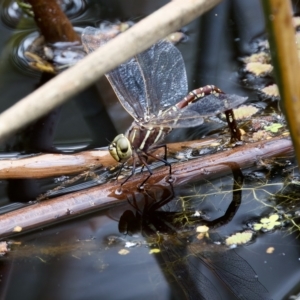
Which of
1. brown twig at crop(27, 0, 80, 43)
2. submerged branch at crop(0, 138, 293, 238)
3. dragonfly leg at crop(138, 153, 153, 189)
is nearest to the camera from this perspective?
submerged branch at crop(0, 138, 293, 238)

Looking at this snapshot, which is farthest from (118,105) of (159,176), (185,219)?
(185,219)

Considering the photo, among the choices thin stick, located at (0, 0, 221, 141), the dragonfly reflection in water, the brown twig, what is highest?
thin stick, located at (0, 0, 221, 141)

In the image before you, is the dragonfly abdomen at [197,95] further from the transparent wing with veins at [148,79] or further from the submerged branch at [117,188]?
the submerged branch at [117,188]

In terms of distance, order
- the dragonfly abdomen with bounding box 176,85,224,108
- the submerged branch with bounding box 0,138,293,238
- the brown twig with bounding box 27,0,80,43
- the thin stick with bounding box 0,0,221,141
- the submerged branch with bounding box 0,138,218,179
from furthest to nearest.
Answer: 1. the brown twig with bounding box 27,0,80,43
2. the dragonfly abdomen with bounding box 176,85,224,108
3. the submerged branch with bounding box 0,138,218,179
4. the submerged branch with bounding box 0,138,293,238
5. the thin stick with bounding box 0,0,221,141

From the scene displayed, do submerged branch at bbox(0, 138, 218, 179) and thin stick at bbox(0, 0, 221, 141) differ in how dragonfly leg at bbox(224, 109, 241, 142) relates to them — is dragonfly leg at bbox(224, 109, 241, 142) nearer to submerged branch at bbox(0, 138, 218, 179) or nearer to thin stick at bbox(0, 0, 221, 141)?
submerged branch at bbox(0, 138, 218, 179)

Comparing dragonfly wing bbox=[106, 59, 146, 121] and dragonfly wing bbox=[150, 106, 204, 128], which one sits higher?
dragonfly wing bbox=[106, 59, 146, 121]

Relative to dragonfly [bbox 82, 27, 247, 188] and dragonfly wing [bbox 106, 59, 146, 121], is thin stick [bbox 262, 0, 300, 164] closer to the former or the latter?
dragonfly [bbox 82, 27, 247, 188]

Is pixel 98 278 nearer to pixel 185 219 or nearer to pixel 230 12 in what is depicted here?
pixel 185 219

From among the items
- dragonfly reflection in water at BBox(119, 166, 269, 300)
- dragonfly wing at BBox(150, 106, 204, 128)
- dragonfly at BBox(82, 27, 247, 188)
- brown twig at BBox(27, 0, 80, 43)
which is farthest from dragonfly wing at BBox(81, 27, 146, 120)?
brown twig at BBox(27, 0, 80, 43)

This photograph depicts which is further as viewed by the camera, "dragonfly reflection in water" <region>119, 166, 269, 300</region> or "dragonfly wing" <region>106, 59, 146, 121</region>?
"dragonfly wing" <region>106, 59, 146, 121</region>
